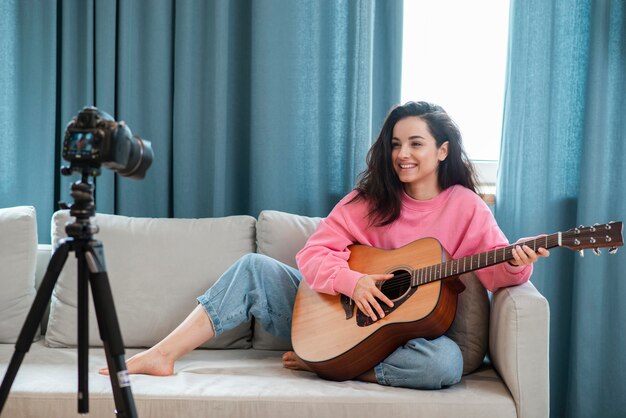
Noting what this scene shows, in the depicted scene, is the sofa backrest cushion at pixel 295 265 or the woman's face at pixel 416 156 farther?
the woman's face at pixel 416 156

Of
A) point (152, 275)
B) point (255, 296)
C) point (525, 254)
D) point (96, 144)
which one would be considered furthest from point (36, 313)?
point (525, 254)

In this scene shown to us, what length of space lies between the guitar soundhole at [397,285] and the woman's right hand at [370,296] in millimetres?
23

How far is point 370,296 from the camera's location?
6.17 ft

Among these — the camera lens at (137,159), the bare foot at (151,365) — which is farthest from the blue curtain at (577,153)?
the camera lens at (137,159)

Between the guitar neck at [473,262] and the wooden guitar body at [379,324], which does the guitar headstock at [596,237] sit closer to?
the guitar neck at [473,262]

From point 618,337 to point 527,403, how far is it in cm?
92

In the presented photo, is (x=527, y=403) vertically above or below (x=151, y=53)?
below

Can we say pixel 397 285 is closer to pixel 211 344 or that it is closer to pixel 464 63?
pixel 211 344

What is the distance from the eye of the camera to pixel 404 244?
2141 mm

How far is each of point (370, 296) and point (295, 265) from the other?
53 cm

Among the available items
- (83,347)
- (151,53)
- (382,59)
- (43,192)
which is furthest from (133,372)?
(382,59)

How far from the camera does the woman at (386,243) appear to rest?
1.90 metres

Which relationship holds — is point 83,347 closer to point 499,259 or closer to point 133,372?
point 133,372

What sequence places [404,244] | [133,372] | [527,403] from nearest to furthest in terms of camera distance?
[527,403], [133,372], [404,244]
